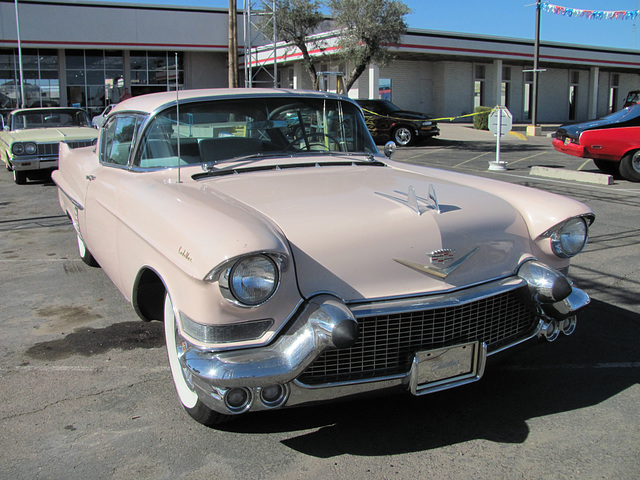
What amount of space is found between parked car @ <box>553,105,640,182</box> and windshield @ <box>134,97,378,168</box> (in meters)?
8.96

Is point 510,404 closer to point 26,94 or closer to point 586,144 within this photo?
point 586,144

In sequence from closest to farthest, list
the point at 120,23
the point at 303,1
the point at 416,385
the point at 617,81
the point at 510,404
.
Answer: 1. the point at 416,385
2. the point at 510,404
3. the point at 303,1
4. the point at 120,23
5. the point at 617,81

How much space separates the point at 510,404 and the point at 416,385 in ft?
2.68

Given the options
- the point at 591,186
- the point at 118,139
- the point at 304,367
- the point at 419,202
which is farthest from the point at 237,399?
the point at 591,186

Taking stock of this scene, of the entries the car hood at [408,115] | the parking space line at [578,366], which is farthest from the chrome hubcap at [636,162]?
the car hood at [408,115]

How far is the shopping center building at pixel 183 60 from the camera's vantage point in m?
28.7

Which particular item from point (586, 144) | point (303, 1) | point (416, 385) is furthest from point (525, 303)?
point (303, 1)

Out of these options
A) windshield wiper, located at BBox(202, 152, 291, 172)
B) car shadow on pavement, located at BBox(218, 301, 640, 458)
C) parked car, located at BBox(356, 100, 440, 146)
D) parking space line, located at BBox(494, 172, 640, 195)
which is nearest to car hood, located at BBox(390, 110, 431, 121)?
parked car, located at BBox(356, 100, 440, 146)

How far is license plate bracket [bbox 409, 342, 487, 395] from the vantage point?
2.56 meters

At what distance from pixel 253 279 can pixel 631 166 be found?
10920 mm

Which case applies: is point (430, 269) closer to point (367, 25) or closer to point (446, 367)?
point (446, 367)

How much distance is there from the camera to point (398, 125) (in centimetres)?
1997

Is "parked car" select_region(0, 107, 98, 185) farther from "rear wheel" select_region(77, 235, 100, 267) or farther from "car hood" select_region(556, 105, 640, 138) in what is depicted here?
"car hood" select_region(556, 105, 640, 138)

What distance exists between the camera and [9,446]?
2.73 meters
